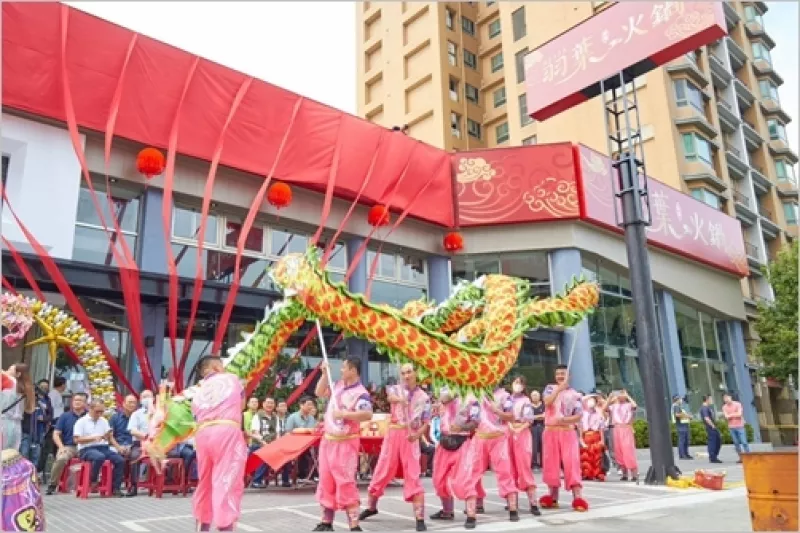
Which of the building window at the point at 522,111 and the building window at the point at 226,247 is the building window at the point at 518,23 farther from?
the building window at the point at 226,247

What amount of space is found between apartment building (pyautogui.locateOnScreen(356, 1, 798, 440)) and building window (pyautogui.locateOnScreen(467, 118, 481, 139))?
112 millimetres

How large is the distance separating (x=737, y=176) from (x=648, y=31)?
80.1ft

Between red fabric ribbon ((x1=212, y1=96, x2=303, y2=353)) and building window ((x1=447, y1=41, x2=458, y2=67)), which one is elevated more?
building window ((x1=447, y1=41, x2=458, y2=67))

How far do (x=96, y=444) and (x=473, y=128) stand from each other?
2955cm

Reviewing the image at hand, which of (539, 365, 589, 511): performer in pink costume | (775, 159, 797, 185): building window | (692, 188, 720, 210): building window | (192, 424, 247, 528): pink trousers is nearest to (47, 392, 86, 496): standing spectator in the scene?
(192, 424, 247, 528): pink trousers

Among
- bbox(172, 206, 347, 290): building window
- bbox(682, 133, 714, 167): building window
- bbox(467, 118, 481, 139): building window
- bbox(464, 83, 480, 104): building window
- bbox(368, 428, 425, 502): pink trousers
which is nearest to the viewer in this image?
bbox(368, 428, 425, 502): pink trousers

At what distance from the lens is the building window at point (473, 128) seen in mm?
35500

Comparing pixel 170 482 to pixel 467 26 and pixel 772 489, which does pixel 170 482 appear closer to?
pixel 772 489

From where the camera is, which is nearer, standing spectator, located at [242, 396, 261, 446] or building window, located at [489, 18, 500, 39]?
standing spectator, located at [242, 396, 261, 446]

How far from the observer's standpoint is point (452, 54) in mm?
35438

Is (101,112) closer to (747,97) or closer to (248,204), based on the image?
(248,204)

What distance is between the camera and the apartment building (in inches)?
1145

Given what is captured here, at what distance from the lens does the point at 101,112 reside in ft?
41.7

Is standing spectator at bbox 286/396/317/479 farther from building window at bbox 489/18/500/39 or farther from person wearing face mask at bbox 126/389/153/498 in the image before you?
building window at bbox 489/18/500/39
